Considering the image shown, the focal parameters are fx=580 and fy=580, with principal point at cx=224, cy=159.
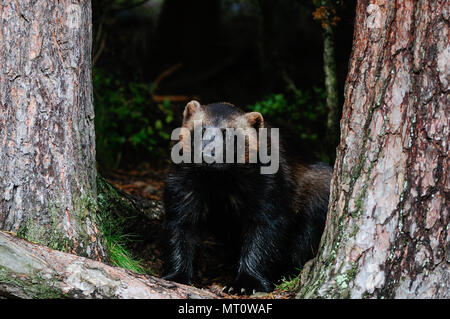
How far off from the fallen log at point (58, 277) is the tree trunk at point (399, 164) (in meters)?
1.28

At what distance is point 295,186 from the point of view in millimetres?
5879

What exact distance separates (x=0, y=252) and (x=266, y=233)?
2433mm

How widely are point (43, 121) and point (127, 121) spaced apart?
4567mm

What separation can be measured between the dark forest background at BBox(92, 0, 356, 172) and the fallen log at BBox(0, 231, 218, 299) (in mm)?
2059

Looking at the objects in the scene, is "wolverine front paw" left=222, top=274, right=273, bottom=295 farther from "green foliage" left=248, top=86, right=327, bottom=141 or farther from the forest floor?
"green foliage" left=248, top=86, right=327, bottom=141

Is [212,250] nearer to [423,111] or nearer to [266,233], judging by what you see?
[266,233]

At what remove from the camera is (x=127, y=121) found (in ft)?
28.8

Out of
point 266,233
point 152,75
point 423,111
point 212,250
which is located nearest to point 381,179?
point 423,111

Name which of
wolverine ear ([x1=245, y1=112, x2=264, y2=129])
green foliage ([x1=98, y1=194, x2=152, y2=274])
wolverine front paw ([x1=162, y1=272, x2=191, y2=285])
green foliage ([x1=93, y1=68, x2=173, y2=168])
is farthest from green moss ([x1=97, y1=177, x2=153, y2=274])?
green foliage ([x1=93, y1=68, x2=173, y2=168])

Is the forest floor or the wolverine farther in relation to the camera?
the forest floor

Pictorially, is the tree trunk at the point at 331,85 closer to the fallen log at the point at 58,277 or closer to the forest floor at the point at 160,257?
the forest floor at the point at 160,257

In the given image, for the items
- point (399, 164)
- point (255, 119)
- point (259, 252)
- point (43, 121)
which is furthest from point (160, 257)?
point (399, 164)

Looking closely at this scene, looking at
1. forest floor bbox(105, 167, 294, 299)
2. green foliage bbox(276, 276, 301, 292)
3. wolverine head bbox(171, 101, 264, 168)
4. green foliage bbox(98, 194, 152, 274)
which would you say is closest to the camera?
green foliage bbox(276, 276, 301, 292)

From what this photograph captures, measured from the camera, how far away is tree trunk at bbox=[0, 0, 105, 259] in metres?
4.14
